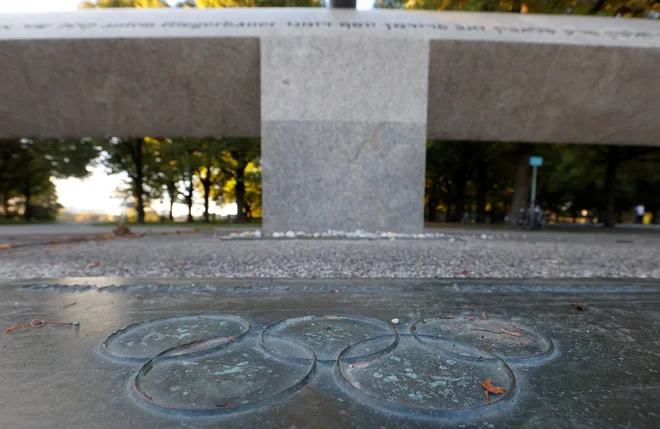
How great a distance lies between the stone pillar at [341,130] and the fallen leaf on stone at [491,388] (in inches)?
201

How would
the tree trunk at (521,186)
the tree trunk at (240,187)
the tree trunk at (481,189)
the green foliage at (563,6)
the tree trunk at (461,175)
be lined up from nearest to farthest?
the green foliage at (563,6), the tree trunk at (521,186), the tree trunk at (461,175), the tree trunk at (481,189), the tree trunk at (240,187)

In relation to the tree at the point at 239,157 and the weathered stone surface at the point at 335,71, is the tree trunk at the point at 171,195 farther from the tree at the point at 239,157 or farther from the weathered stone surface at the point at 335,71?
the weathered stone surface at the point at 335,71

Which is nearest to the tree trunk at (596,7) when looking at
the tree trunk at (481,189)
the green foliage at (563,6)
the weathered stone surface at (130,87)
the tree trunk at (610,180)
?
the green foliage at (563,6)

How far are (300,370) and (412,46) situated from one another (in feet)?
20.3

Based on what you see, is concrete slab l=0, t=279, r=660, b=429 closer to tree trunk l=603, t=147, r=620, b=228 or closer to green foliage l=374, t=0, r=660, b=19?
green foliage l=374, t=0, r=660, b=19

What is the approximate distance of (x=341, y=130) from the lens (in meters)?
6.03

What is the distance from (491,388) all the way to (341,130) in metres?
5.43

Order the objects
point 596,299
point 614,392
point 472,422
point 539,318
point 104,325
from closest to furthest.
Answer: point 472,422 → point 614,392 → point 104,325 → point 539,318 → point 596,299

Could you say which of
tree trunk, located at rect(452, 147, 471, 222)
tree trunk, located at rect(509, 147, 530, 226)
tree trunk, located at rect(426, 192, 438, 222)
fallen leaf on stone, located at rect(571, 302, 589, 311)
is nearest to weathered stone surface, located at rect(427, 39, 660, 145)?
tree trunk, located at rect(509, 147, 530, 226)

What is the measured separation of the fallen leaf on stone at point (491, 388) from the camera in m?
0.99

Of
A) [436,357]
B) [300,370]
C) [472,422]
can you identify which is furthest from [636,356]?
[300,370]

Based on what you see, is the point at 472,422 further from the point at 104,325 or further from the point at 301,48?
the point at 301,48

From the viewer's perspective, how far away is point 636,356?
4.13 ft

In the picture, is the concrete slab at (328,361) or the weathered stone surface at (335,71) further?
the weathered stone surface at (335,71)
